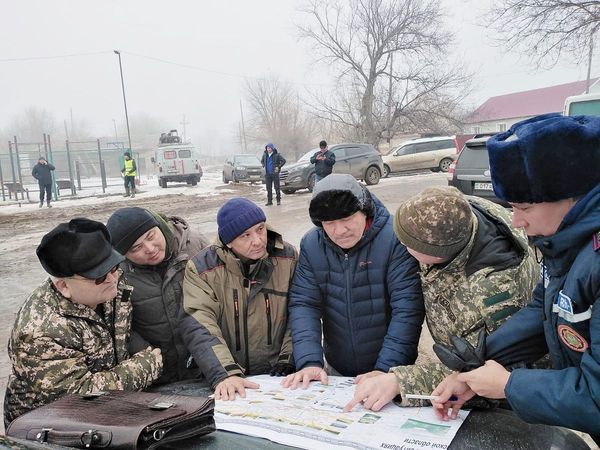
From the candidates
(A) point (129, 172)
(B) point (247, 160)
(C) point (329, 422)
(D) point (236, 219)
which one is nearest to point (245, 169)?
(B) point (247, 160)

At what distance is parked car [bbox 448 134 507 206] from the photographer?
7.16 meters

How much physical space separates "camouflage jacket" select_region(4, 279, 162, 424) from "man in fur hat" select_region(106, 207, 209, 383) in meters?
0.23

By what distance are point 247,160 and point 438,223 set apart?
21.3 m

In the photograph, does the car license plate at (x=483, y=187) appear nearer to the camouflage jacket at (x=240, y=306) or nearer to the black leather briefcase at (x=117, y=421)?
the camouflage jacket at (x=240, y=306)

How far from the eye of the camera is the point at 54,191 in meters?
18.9

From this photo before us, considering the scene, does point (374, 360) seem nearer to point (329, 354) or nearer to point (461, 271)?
point (329, 354)

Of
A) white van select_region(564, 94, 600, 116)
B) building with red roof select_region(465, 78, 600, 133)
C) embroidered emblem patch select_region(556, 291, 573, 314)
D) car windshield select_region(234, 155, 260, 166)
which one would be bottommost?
car windshield select_region(234, 155, 260, 166)

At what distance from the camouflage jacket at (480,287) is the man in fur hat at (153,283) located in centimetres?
101

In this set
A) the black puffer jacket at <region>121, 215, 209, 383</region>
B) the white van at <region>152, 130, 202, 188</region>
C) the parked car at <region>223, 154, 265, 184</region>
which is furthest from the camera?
the parked car at <region>223, 154, 265, 184</region>

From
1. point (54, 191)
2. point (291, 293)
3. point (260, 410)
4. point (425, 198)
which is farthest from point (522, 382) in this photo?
point (54, 191)

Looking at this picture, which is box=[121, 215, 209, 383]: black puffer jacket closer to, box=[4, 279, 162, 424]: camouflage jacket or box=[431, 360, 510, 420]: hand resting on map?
box=[4, 279, 162, 424]: camouflage jacket

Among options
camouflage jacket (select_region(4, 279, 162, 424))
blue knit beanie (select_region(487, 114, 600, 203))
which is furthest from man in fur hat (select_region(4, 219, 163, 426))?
blue knit beanie (select_region(487, 114, 600, 203))

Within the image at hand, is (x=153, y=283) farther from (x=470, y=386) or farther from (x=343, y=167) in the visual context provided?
(x=343, y=167)

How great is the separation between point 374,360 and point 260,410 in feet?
2.02
